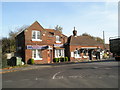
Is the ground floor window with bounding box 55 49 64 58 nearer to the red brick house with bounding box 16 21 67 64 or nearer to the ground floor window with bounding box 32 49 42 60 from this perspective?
the red brick house with bounding box 16 21 67 64

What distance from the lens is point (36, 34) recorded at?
29.8 meters

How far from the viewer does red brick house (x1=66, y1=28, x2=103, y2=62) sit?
114 feet

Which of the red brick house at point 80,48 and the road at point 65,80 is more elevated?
the red brick house at point 80,48

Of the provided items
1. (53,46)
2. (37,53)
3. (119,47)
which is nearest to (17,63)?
(37,53)

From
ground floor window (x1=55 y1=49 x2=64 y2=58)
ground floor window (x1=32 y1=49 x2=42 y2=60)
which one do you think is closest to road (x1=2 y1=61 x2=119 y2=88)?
ground floor window (x1=32 y1=49 x2=42 y2=60)

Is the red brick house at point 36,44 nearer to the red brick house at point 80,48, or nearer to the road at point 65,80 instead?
the red brick house at point 80,48

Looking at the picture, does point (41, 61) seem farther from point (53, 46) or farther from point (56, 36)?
point (56, 36)

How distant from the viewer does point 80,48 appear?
120ft

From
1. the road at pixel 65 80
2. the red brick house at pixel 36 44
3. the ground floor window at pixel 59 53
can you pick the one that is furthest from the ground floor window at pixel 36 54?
the road at pixel 65 80

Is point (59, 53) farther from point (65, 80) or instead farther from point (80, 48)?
point (65, 80)

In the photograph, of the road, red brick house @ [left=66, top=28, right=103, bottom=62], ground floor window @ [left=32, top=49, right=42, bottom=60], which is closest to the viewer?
the road

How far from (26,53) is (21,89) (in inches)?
791

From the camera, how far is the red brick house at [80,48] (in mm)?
34750

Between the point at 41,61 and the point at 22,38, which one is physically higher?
the point at 22,38
